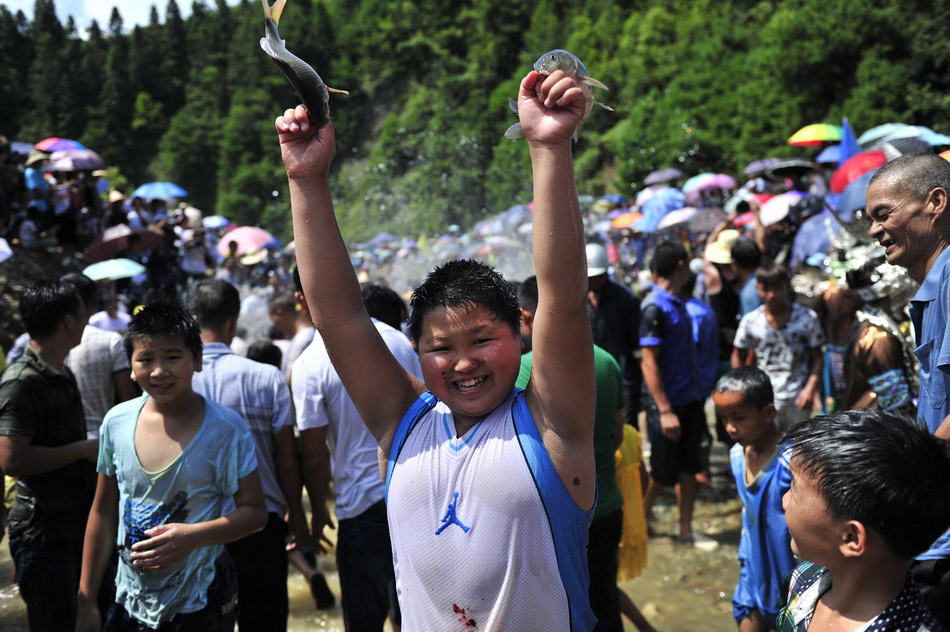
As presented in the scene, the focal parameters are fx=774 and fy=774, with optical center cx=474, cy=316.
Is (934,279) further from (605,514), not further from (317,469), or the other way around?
(317,469)

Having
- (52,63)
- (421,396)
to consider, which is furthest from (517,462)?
(52,63)

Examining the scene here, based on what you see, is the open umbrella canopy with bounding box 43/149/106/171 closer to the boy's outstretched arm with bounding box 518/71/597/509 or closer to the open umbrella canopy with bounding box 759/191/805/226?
the open umbrella canopy with bounding box 759/191/805/226

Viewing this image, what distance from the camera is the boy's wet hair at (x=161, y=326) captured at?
2.83m

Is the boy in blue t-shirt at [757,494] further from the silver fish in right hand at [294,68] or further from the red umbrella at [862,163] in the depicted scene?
the red umbrella at [862,163]

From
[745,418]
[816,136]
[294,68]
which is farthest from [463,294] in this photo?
[816,136]

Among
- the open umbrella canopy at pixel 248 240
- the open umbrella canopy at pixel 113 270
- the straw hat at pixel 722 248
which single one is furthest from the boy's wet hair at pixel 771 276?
the open umbrella canopy at pixel 248 240

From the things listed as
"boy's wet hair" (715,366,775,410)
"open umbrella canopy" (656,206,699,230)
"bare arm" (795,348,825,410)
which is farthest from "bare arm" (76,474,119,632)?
"open umbrella canopy" (656,206,699,230)

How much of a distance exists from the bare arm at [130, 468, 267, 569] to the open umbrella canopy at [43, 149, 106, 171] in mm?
12124

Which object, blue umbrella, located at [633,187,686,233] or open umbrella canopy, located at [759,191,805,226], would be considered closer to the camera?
open umbrella canopy, located at [759,191,805,226]

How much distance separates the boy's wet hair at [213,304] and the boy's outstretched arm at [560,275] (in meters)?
2.40

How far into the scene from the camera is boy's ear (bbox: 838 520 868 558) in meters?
1.60

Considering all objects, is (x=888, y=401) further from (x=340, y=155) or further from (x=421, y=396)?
(x=340, y=155)

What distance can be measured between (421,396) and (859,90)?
75.1 feet

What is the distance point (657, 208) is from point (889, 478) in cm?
1415
